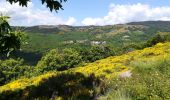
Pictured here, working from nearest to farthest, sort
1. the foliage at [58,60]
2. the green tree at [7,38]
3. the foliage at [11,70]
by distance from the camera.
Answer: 1. the green tree at [7,38]
2. the foliage at [58,60]
3. the foliage at [11,70]

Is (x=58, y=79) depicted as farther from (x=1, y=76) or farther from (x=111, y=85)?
(x=1, y=76)

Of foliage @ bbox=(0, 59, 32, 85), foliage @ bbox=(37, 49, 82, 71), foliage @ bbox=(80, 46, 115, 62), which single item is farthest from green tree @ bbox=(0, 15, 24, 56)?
foliage @ bbox=(0, 59, 32, 85)

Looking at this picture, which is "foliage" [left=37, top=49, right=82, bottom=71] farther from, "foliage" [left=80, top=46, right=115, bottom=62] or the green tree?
the green tree

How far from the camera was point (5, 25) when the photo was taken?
46.2ft

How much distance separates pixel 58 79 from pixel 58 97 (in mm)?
2440

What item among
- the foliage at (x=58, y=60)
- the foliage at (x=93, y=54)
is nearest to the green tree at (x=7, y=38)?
the foliage at (x=58, y=60)

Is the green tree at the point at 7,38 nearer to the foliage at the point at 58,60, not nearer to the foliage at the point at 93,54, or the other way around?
the foliage at the point at 58,60

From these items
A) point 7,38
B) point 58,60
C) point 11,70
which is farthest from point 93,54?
point 7,38

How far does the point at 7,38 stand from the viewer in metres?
14.2

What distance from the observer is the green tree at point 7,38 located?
46.0 ft

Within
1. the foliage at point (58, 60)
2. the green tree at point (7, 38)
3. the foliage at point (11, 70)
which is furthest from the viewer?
the foliage at point (11, 70)

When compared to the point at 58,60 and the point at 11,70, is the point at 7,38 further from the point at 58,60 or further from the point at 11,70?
A: the point at 11,70

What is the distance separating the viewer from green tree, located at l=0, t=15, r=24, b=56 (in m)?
14.0

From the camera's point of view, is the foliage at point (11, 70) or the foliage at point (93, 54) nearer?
the foliage at point (93, 54)
